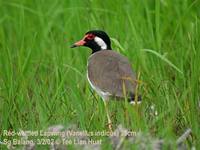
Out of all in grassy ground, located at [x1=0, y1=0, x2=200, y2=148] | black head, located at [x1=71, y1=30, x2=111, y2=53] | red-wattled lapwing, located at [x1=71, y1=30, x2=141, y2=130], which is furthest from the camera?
black head, located at [x1=71, y1=30, x2=111, y2=53]

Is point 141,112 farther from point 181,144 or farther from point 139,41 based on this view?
point 139,41

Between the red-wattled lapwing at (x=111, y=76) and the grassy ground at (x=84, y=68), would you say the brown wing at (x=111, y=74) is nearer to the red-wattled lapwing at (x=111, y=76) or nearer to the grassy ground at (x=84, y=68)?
the red-wattled lapwing at (x=111, y=76)

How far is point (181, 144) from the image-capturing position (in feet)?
15.5

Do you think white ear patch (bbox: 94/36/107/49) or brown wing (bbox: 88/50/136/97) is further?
white ear patch (bbox: 94/36/107/49)

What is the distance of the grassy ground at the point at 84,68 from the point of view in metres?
5.32

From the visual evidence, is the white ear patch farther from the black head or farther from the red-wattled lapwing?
the red-wattled lapwing

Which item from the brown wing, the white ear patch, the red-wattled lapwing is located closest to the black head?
the white ear patch

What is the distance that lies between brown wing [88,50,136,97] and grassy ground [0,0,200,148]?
0.11 meters

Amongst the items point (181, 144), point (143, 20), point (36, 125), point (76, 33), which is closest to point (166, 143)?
point (181, 144)

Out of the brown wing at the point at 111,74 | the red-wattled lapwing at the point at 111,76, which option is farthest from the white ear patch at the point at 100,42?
the brown wing at the point at 111,74

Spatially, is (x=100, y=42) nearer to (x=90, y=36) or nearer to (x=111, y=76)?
(x=90, y=36)

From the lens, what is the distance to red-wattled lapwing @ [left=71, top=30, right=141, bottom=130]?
214 inches

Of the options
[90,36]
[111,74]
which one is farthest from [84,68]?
[111,74]

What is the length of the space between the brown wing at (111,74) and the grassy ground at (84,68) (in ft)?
0.37
